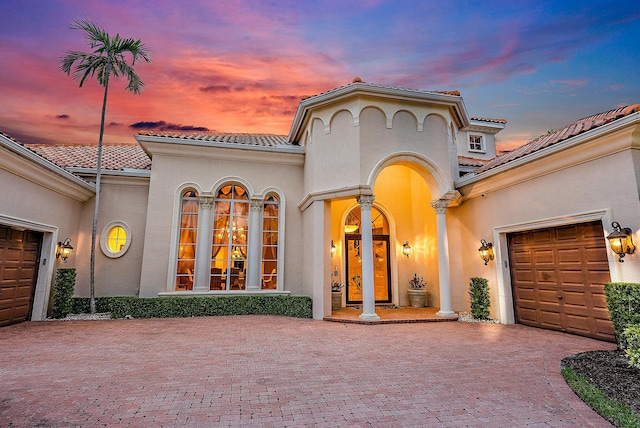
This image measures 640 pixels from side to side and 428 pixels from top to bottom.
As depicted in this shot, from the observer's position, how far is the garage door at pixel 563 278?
269 inches

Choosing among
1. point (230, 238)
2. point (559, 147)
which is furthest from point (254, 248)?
point (559, 147)

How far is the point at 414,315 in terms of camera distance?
9.73 meters

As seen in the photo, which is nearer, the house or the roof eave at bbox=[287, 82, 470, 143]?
the house

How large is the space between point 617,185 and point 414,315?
6086mm

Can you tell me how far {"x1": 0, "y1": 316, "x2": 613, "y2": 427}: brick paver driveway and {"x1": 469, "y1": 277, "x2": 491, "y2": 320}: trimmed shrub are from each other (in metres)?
1.65

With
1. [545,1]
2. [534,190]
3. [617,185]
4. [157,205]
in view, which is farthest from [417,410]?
[545,1]

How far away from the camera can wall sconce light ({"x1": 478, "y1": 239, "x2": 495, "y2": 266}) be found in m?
9.27

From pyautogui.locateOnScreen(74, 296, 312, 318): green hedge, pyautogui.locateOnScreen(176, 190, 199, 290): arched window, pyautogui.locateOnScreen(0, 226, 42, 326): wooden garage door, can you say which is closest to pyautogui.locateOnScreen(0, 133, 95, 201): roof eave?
pyautogui.locateOnScreen(0, 226, 42, 326): wooden garage door

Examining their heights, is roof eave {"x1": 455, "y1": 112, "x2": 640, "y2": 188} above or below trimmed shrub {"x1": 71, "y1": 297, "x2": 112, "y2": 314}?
above

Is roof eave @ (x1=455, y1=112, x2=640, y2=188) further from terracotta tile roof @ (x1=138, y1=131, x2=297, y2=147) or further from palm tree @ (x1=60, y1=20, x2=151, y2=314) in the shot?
palm tree @ (x1=60, y1=20, x2=151, y2=314)

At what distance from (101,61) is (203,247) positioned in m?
7.09

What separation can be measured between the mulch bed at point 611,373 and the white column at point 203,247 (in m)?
9.77

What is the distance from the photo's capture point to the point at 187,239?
35.5ft

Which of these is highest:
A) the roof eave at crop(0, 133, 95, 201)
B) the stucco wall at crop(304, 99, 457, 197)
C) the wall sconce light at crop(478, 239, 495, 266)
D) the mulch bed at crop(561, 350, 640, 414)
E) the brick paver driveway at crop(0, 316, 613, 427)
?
the stucco wall at crop(304, 99, 457, 197)
